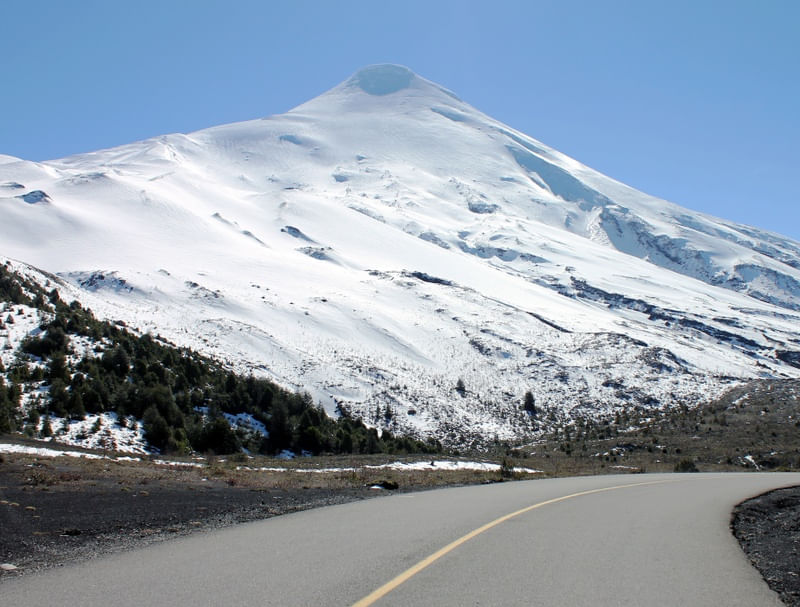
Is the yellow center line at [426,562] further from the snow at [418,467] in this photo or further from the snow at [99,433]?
the snow at [99,433]

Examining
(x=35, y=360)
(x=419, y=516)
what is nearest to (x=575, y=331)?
(x=35, y=360)

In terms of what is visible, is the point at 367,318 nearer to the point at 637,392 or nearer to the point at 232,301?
the point at 232,301

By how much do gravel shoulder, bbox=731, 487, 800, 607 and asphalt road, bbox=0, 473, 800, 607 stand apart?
248mm

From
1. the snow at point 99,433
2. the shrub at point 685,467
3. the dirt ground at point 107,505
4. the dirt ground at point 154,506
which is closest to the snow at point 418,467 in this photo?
the dirt ground at point 154,506

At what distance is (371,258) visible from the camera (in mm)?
157000

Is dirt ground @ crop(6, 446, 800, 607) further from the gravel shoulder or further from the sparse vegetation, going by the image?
the sparse vegetation

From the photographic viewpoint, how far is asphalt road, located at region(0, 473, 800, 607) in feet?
20.3

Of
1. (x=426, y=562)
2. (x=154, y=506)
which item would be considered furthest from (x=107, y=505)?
(x=426, y=562)

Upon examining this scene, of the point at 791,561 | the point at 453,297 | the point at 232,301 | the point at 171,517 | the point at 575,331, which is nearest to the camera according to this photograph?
the point at 791,561

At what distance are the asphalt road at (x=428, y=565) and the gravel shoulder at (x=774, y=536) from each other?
248 mm

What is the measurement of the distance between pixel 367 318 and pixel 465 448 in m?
46.3

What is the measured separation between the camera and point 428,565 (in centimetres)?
738

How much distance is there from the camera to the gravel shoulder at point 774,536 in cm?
740

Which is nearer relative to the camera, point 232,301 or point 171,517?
point 171,517
